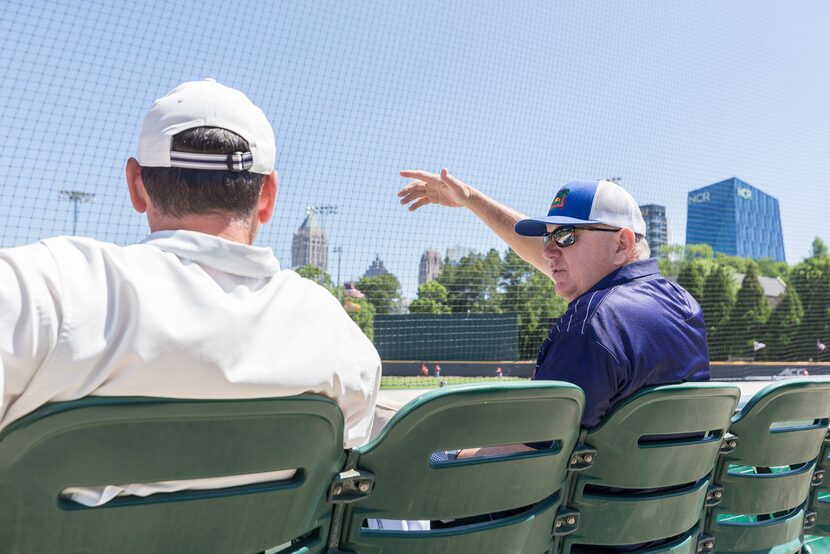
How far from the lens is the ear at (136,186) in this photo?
112cm

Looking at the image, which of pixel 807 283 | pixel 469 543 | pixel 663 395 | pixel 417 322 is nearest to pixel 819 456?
pixel 663 395

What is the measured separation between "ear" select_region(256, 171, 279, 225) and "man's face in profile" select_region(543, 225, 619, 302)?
103 centimetres

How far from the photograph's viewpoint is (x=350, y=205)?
1036 centimetres

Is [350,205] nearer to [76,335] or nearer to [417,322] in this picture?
[417,322]

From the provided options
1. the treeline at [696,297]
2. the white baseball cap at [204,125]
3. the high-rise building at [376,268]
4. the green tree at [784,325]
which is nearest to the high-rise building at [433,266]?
the treeline at [696,297]

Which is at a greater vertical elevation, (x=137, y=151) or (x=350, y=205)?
(x=350, y=205)

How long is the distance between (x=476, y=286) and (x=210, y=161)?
14841 millimetres

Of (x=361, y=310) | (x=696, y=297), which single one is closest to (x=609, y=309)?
(x=361, y=310)

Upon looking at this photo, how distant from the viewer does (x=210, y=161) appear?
3.57 ft

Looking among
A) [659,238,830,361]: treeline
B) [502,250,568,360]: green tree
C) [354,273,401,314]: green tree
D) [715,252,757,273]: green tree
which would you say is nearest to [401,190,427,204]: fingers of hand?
[354,273,401,314]: green tree

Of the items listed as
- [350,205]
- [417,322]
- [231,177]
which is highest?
[350,205]

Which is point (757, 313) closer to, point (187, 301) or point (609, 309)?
point (609, 309)

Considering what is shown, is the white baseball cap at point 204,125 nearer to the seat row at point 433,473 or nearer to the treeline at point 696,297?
the seat row at point 433,473

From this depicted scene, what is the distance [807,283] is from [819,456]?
30.5 meters
